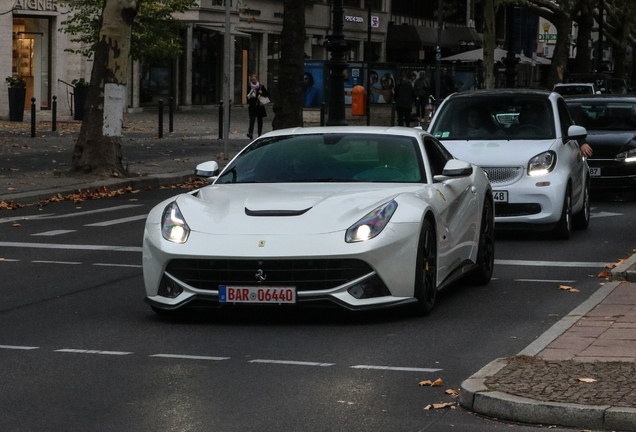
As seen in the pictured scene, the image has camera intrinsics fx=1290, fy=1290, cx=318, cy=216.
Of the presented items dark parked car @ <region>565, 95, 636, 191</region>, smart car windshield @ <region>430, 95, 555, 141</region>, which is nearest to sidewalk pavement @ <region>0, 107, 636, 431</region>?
smart car windshield @ <region>430, 95, 555, 141</region>

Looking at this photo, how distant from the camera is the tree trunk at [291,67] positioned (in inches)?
1134

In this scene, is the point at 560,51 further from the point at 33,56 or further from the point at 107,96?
the point at 107,96

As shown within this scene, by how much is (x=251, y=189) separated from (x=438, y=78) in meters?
39.6

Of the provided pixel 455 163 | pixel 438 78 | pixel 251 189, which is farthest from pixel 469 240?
pixel 438 78

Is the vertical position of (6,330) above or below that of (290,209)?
below

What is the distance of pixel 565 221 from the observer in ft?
45.7

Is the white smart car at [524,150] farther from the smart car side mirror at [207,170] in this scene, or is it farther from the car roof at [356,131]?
the smart car side mirror at [207,170]

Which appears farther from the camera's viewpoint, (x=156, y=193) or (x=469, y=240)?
(x=156, y=193)

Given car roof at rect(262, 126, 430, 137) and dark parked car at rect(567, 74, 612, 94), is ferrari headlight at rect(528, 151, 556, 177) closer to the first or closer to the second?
car roof at rect(262, 126, 430, 137)

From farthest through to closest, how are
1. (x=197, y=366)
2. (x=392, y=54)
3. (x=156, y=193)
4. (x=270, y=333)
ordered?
(x=392, y=54) → (x=156, y=193) → (x=270, y=333) → (x=197, y=366)

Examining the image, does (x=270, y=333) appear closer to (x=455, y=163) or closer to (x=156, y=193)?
(x=455, y=163)

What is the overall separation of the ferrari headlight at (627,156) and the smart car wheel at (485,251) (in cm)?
846

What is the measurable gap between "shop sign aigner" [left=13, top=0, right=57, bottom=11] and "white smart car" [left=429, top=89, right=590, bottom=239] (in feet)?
103

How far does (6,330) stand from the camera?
8297 millimetres
